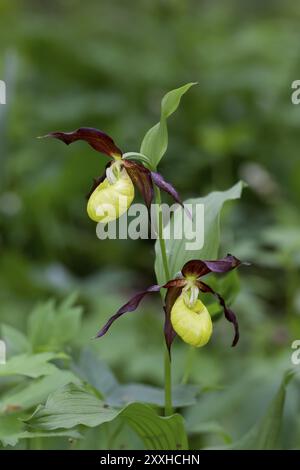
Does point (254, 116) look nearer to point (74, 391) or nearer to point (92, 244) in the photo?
point (92, 244)

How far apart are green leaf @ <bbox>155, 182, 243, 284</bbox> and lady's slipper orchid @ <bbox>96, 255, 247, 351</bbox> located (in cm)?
6

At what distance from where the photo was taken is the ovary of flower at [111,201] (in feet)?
2.36

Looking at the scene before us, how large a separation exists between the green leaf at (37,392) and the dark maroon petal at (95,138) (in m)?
0.29

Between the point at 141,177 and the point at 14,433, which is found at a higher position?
the point at 141,177

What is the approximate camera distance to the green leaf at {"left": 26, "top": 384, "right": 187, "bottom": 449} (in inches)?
28.5

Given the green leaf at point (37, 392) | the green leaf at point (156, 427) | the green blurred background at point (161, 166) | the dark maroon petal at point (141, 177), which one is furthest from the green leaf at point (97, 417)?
the green blurred background at point (161, 166)

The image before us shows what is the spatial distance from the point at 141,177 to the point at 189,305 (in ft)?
0.47

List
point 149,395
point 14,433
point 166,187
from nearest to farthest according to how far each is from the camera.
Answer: point 166,187 < point 14,433 < point 149,395

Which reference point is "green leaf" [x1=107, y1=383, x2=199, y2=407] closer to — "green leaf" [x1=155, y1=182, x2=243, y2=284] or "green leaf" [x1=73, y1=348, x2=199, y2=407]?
"green leaf" [x1=73, y1=348, x2=199, y2=407]

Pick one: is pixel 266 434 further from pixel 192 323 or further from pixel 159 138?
pixel 159 138

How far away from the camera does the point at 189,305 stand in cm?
74

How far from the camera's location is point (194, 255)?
2.80ft

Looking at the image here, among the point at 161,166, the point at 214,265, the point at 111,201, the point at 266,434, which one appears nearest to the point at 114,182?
the point at 111,201

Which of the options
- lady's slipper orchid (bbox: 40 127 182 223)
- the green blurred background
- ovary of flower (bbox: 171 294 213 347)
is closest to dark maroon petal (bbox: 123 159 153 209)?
lady's slipper orchid (bbox: 40 127 182 223)
